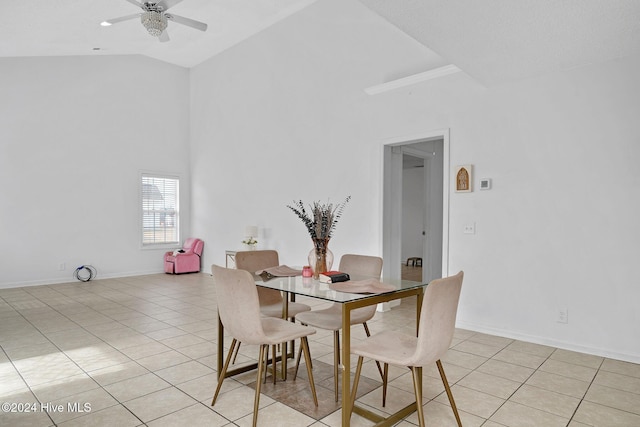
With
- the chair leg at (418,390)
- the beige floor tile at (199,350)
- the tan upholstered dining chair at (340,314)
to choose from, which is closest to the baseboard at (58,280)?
the beige floor tile at (199,350)

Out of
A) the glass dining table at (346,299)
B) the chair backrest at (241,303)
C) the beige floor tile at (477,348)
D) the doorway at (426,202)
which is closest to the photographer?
the glass dining table at (346,299)

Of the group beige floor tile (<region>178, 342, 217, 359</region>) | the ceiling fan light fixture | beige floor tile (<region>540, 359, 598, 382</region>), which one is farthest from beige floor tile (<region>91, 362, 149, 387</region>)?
the ceiling fan light fixture

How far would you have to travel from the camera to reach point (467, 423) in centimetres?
228

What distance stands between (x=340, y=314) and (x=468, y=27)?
2.26 metres

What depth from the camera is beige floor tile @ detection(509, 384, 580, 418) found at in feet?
8.08

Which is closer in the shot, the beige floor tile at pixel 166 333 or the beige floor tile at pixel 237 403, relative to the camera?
the beige floor tile at pixel 237 403

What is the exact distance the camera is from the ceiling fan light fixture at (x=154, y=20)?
161 inches

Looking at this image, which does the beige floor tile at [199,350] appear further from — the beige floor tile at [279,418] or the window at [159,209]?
the window at [159,209]

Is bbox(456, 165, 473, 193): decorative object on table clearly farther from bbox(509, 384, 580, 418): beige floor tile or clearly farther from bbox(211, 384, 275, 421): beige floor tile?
bbox(211, 384, 275, 421): beige floor tile

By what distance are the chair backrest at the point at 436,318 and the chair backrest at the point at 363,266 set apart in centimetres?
106

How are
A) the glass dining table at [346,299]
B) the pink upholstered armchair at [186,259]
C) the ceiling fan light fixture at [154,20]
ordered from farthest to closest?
the pink upholstered armchair at [186,259], the ceiling fan light fixture at [154,20], the glass dining table at [346,299]

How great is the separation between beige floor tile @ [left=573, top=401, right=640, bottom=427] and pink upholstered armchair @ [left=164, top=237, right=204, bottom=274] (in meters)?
7.11

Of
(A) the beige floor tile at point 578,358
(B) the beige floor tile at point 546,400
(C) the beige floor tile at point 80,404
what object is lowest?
(A) the beige floor tile at point 578,358

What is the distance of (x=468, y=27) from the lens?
273 cm
